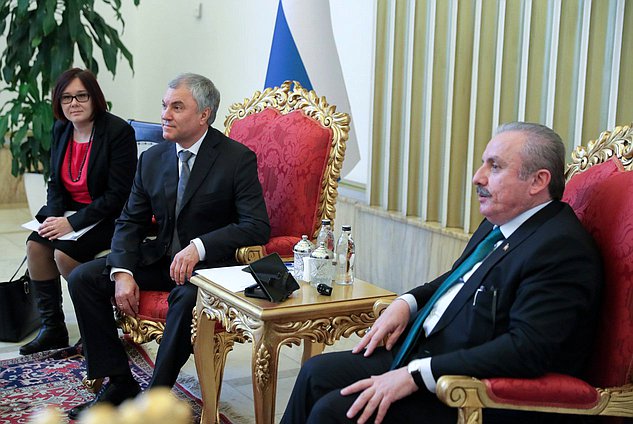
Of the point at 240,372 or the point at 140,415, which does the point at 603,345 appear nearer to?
the point at 140,415

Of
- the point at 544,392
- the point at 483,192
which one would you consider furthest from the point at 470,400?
the point at 483,192

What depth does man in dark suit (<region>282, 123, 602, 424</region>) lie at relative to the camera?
1.97 meters

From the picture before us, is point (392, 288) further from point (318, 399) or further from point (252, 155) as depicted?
point (318, 399)

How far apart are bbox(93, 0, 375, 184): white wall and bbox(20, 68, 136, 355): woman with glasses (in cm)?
158

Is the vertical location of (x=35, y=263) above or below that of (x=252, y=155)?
below

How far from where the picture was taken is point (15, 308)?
3977mm

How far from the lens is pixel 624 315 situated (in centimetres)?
202

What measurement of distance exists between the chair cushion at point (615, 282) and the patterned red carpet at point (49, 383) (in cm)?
157

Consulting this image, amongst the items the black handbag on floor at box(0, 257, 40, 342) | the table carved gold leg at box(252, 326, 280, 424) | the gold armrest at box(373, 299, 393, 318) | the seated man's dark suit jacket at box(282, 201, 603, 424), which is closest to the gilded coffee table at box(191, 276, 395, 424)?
the table carved gold leg at box(252, 326, 280, 424)

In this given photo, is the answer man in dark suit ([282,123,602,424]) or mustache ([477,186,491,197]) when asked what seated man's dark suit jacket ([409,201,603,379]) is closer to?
man in dark suit ([282,123,602,424])

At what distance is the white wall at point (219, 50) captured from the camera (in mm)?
4973

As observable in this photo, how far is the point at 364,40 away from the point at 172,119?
2017mm

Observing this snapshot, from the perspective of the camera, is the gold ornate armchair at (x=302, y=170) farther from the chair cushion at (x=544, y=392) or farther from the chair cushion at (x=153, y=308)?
the chair cushion at (x=544, y=392)

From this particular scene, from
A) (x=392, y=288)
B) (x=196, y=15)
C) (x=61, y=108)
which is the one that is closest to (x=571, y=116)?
(x=392, y=288)
